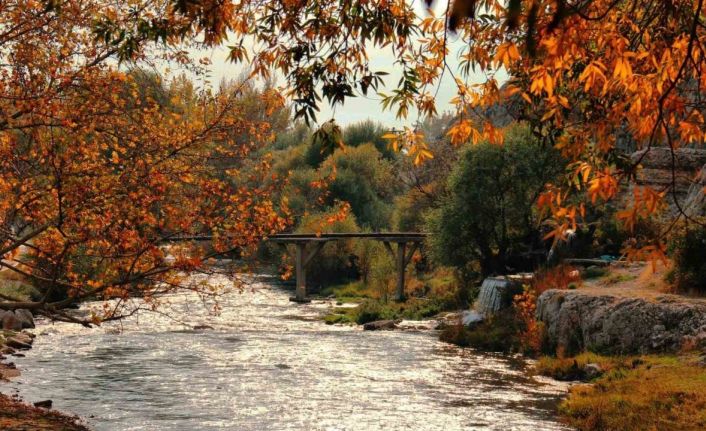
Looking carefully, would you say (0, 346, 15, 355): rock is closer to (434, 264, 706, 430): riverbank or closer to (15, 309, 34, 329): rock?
(15, 309, 34, 329): rock

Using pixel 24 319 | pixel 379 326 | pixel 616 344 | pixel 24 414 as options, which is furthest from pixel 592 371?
pixel 24 319

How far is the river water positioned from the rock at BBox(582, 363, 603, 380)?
70 cm

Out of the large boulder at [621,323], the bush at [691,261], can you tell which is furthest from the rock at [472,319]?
the bush at [691,261]

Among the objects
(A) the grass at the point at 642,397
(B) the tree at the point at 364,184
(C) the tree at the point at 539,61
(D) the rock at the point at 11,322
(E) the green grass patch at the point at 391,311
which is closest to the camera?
(C) the tree at the point at 539,61

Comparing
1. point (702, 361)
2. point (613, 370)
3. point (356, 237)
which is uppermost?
point (356, 237)

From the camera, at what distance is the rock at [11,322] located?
89.0 ft

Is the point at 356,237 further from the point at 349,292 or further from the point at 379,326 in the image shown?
the point at 379,326

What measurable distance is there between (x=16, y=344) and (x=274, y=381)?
899cm

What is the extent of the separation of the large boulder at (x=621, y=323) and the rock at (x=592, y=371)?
2.76 ft

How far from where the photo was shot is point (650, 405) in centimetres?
1462

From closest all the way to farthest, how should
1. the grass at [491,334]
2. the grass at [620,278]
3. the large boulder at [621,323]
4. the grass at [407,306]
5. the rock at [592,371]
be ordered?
the large boulder at [621,323] → the rock at [592,371] → the grass at [620,278] → the grass at [491,334] → the grass at [407,306]

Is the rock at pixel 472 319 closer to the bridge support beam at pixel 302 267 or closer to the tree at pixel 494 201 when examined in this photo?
the tree at pixel 494 201

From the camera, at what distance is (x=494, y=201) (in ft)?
118

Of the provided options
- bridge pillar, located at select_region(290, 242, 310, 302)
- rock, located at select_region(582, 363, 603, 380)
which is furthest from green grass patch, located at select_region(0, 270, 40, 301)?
rock, located at select_region(582, 363, 603, 380)
